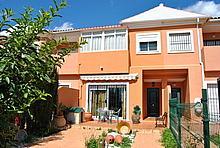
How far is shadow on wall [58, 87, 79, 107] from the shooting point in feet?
89.3

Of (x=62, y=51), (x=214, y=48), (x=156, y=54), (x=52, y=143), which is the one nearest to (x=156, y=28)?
(x=156, y=54)

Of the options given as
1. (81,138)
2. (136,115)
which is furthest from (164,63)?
(81,138)

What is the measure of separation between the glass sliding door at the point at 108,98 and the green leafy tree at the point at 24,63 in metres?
26.5

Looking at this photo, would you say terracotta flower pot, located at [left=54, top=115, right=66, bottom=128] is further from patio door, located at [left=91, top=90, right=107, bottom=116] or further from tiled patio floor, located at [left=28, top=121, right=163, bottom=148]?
patio door, located at [left=91, top=90, right=107, bottom=116]

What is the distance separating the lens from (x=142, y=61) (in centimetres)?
2978

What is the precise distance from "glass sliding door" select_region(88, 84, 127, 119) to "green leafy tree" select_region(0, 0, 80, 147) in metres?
26.5

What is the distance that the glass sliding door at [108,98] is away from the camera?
2997 centimetres

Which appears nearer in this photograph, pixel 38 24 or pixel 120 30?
pixel 38 24

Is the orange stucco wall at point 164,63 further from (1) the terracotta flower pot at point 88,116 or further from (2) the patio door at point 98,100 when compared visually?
(1) the terracotta flower pot at point 88,116

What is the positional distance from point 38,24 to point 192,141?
1043cm

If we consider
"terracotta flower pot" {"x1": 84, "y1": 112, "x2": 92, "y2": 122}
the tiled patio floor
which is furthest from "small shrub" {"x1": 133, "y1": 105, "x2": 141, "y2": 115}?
"terracotta flower pot" {"x1": 84, "y1": 112, "x2": 92, "y2": 122}

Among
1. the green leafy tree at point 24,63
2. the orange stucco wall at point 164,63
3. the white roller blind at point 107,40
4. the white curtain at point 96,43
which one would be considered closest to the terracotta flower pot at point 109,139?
the orange stucco wall at point 164,63

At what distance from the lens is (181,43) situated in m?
29.1

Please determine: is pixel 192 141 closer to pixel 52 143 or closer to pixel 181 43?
pixel 52 143
